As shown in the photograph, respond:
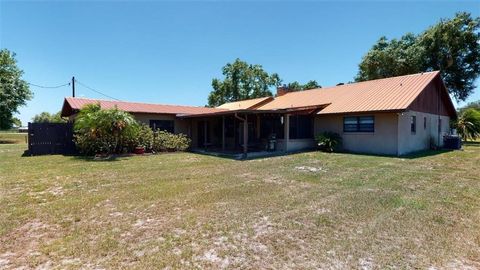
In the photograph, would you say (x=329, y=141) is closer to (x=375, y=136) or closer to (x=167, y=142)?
(x=375, y=136)

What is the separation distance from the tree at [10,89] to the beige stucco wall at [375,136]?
107 feet

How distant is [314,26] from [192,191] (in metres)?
15.3

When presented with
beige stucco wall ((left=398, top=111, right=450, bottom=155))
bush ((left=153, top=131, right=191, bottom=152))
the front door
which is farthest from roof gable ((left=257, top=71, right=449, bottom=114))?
Result: bush ((left=153, top=131, right=191, bottom=152))

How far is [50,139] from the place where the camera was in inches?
582

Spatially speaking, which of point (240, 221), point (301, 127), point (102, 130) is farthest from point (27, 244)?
point (301, 127)

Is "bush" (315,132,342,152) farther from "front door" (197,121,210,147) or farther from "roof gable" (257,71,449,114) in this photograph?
"front door" (197,121,210,147)

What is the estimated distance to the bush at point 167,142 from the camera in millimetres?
15953

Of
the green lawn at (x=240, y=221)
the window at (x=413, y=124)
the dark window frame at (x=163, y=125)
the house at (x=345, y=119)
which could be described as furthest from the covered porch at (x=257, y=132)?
the green lawn at (x=240, y=221)

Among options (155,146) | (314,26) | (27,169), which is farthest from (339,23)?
(27,169)

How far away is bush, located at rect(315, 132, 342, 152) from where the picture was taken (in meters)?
15.5

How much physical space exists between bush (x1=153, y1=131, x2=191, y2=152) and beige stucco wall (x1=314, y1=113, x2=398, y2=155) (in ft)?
29.2

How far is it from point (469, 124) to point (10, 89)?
4375cm

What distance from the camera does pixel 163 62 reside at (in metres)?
25.1

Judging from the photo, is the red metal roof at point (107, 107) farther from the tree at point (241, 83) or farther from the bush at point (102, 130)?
the tree at point (241, 83)
